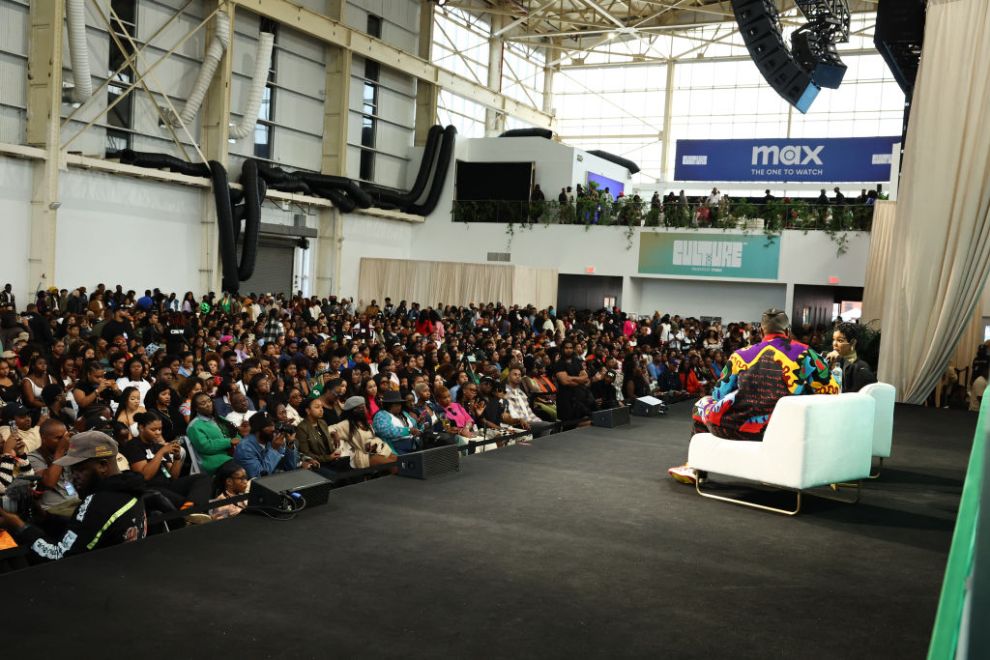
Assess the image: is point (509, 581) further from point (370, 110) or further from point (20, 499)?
point (370, 110)

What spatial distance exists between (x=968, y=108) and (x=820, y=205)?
1222cm

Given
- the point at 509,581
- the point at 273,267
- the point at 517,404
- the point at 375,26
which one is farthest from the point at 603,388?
the point at 375,26

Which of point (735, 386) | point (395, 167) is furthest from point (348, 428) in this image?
point (395, 167)

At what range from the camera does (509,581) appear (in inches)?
163

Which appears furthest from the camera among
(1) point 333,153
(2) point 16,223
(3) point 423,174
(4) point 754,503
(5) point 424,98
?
(5) point 424,98

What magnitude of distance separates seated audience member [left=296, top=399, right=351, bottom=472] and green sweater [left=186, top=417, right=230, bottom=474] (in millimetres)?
612

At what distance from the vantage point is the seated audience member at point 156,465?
5586mm

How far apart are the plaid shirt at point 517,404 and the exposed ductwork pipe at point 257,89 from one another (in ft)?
48.0

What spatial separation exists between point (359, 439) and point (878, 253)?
573 inches

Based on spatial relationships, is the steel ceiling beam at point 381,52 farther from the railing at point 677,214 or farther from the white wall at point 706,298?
the white wall at point 706,298

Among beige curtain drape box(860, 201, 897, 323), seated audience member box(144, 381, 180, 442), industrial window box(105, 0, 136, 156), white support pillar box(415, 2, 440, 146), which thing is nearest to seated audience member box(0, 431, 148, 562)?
seated audience member box(144, 381, 180, 442)

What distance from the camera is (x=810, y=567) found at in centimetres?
457

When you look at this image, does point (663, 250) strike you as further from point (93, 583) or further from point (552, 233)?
point (93, 583)

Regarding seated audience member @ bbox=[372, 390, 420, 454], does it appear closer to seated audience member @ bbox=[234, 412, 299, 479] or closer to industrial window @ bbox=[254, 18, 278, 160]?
seated audience member @ bbox=[234, 412, 299, 479]
